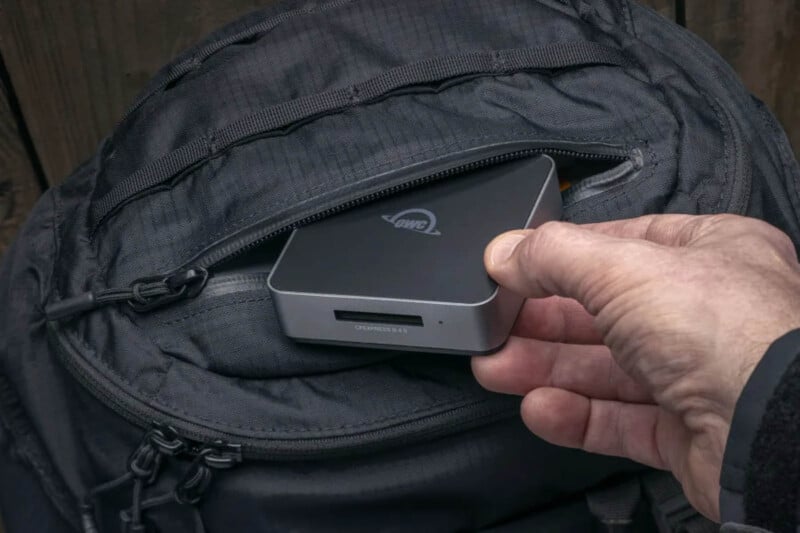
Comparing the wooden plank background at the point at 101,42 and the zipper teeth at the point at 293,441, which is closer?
the zipper teeth at the point at 293,441

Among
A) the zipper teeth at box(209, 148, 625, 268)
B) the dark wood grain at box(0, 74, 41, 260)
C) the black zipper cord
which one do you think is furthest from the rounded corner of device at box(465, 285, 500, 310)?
the dark wood grain at box(0, 74, 41, 260)

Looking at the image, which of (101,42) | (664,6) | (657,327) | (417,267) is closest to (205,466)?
(417,267)

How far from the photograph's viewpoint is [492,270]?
23.8 inches

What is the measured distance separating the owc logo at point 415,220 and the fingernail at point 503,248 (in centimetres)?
6

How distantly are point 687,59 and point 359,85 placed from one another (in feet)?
0.91

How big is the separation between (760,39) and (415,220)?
0.63 m

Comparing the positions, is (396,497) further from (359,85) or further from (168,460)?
(359,85)

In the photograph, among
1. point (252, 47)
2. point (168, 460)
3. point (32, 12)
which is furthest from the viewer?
point (32, 12)

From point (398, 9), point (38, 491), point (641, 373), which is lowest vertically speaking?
point (38, 491)

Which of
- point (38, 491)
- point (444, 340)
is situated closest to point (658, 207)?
point (444, 340)

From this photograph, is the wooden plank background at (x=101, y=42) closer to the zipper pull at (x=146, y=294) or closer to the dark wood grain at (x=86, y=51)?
the dark wood grain at (x=86, y=51)

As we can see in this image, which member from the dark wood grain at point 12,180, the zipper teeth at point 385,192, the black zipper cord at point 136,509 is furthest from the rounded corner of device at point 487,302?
the dark wood grain at point 12,180

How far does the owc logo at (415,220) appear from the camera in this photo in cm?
66

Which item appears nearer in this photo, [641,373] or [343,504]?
[641,373]
